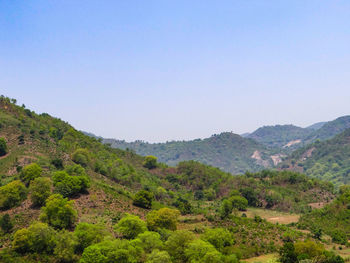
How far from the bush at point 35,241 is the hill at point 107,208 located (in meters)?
0.15

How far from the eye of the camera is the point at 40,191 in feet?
194

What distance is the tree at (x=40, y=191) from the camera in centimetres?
5868

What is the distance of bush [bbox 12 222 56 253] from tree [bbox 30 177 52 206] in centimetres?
1410

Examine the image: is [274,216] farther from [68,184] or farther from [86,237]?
[86,237]

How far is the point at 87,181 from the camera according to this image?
68.4 metres

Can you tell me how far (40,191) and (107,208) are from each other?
47.6 ft

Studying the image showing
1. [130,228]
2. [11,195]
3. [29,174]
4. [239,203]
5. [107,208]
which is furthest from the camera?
[239,203]

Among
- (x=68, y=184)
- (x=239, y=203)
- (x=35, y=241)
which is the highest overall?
(x=68, y=184)

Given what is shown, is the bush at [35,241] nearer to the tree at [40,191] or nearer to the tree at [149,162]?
the tree at [40,191]

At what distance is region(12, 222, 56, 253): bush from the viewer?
44.6m

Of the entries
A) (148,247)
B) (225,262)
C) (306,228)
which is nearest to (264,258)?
(225,262)

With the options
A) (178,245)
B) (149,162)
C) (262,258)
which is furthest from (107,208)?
(149,162)

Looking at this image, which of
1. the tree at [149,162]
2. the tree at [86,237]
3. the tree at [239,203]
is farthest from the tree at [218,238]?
the tree at [149,162]

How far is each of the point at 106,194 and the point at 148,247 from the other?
30.3 m
